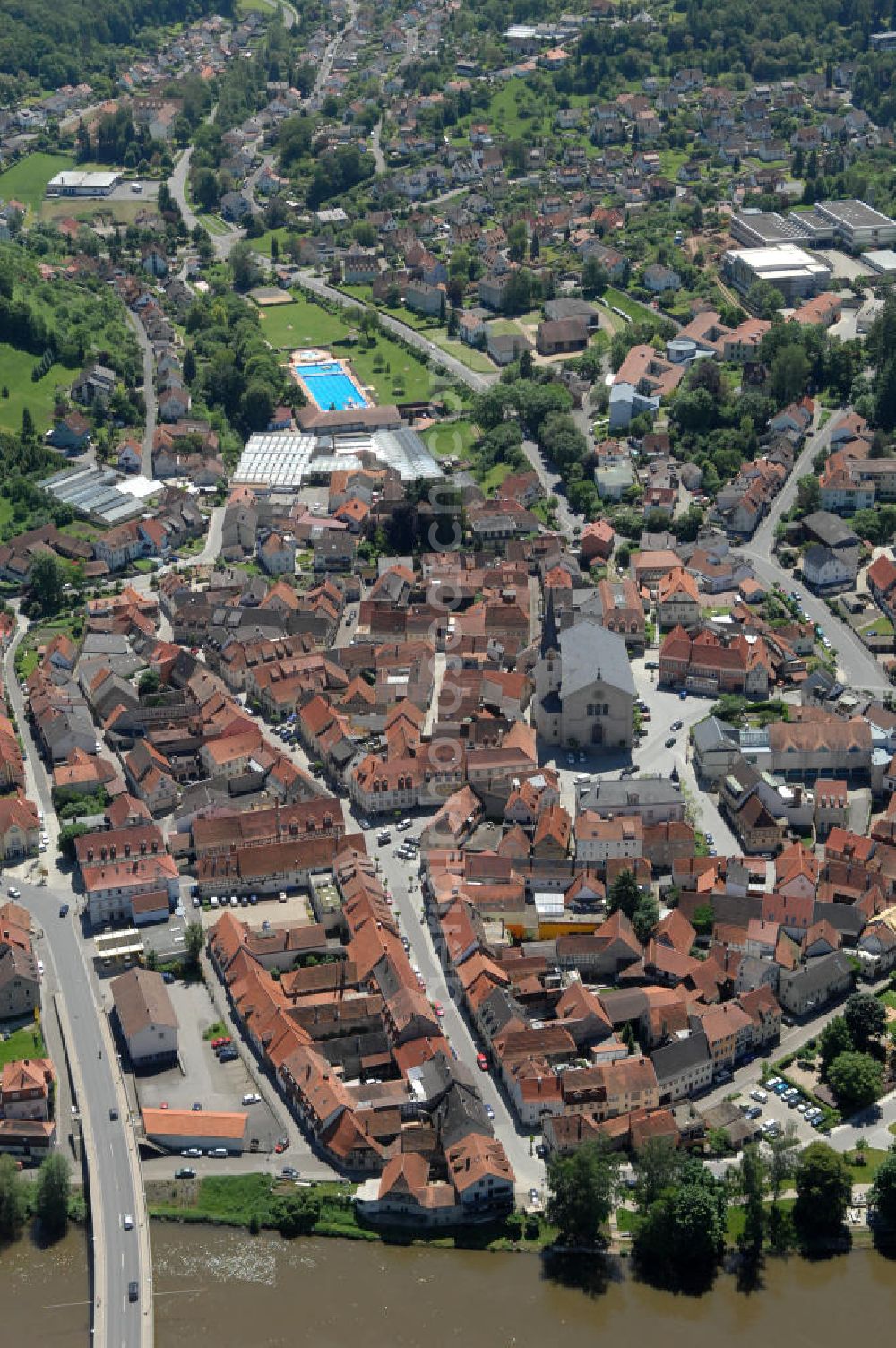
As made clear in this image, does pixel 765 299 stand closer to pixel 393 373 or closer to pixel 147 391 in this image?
pixel 393 373

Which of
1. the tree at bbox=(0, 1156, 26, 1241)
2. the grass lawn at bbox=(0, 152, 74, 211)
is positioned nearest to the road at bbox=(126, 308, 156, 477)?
the grass lawn at bbox=(0, 152, 74, 211)

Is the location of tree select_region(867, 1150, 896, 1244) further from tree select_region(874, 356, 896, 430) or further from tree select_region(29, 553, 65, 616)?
tree select_region(874, 356, 896, 430)

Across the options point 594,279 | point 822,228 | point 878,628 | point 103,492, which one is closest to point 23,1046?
point 878,628

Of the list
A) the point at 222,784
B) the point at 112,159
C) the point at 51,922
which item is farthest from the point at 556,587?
Answer: the point at 112,159

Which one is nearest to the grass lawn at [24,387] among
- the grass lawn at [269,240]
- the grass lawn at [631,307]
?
the grass lawn at [269,240]

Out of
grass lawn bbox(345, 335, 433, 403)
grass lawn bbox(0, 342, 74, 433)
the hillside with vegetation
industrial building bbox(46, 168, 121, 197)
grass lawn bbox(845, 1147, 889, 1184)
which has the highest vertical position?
the hillside with vegetation

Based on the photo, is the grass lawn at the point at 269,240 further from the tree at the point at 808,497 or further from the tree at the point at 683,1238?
the tree at the point at 683,1238
